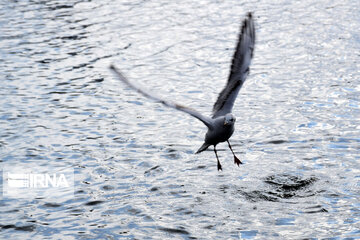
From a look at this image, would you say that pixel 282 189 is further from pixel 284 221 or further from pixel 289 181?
pixel 284 221

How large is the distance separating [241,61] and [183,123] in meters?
4.56

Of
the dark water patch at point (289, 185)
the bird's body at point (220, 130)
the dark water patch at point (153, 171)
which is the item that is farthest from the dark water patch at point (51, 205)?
the dark water patch at point (289, 185)

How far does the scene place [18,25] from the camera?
2730 cm

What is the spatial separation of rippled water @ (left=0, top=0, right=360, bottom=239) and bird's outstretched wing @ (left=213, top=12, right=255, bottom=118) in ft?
5.73

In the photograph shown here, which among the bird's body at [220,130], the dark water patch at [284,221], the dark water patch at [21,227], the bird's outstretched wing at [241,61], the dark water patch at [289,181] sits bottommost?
the dark water patch at [21,227]

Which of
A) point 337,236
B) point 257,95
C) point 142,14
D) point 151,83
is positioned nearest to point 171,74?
point 151,83

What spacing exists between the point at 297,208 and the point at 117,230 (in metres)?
3.35

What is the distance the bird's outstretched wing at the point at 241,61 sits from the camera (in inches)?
485

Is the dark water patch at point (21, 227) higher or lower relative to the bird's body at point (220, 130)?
lower

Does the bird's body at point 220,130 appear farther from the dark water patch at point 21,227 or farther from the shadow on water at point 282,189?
the dark water patch at point 21,227

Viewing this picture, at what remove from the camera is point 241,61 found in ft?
41.0

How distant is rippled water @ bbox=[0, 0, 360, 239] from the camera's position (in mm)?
11633

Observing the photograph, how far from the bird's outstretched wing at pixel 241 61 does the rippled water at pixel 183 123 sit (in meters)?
1.75

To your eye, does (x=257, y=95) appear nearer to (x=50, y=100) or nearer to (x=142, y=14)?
(x=50, y=100)
